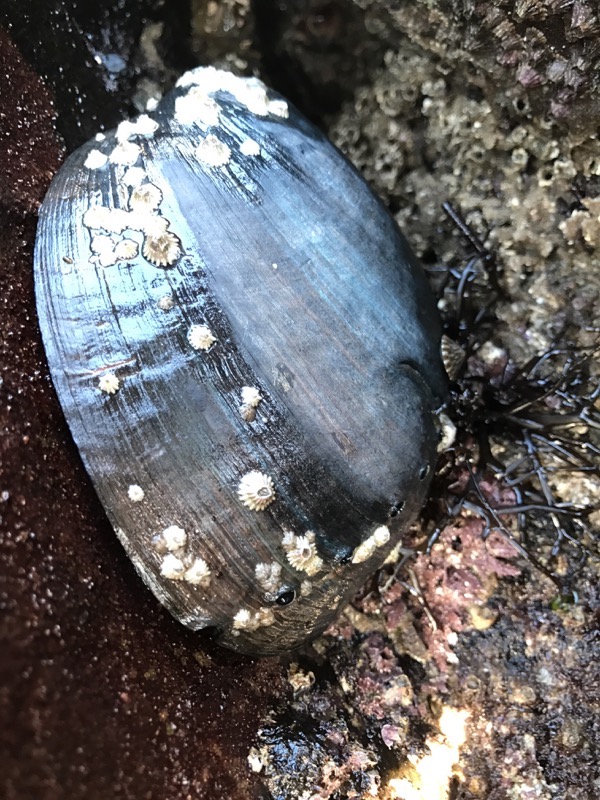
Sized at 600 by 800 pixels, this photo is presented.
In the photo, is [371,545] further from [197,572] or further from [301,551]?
[197,572]

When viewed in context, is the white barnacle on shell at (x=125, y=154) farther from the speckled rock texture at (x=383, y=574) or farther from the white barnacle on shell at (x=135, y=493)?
the white barnacle on shell at (x=135, y=493)

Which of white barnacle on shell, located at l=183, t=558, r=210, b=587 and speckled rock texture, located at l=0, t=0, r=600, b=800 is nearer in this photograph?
speckled rock texture, located at l=0, t=0, r=600, b=800

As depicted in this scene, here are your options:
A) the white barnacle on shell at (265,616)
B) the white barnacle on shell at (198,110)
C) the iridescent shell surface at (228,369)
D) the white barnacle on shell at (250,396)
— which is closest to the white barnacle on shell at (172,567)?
the iridescent shell surface at (228,369)

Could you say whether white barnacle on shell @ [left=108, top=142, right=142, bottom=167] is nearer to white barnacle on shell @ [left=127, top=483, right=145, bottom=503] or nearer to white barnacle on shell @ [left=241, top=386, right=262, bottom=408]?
white barnacle on shell @ [left=241, top=386, right=262, bottom=408]

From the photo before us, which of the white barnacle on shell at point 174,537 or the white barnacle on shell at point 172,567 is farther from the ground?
the white barnacle on shell at point 174,537

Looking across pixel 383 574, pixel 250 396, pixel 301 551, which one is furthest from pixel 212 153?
pixel 383 574

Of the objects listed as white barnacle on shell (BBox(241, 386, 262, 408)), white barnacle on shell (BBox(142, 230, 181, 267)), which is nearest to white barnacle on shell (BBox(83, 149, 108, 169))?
white barnacle on shell (BBox(142, 230, 181, 267))

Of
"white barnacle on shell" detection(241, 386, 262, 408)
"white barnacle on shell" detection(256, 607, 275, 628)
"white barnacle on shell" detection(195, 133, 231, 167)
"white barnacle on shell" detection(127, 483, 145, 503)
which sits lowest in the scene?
"white barnacle on shell" detection(256, 607, 275, 628)
